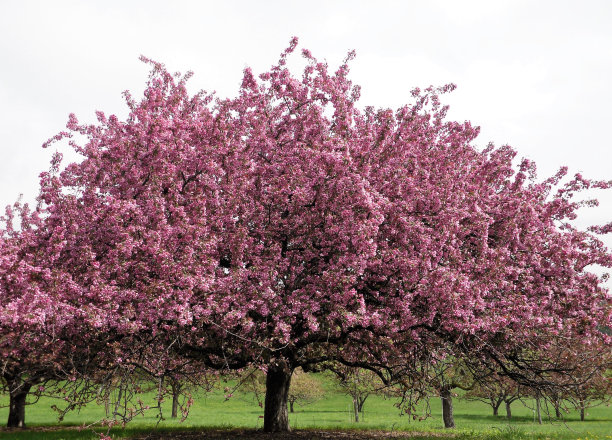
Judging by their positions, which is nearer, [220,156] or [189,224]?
[189,224]

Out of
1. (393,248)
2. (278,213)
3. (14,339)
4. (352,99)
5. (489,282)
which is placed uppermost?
(352,99)

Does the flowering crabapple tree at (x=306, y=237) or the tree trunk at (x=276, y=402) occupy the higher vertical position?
the flowering crabapple tree at (x=306, y=237)

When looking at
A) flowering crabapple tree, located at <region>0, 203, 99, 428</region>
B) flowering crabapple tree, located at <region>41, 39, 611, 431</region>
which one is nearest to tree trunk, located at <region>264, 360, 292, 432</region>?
flowering crabapple tree, located at <region>41, 39, 611, 431</region>

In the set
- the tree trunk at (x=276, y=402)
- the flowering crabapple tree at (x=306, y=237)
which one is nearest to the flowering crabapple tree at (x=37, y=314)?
the flowering crabapple tree at (x=306, y=237)

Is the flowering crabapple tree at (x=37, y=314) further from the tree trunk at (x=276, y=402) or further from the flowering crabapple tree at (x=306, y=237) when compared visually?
the tree trunk at (x=276, y=402)

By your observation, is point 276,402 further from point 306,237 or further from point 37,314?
point 37,314

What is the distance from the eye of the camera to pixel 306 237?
14250 millimetres

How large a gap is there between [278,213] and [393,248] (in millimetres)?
3574

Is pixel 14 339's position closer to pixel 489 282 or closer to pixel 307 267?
pixel 307 267

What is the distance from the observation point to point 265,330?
43.7ft

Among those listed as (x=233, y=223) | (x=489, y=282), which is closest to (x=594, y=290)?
(x=489, y=282)

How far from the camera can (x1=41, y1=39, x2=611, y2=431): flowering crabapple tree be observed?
12.3m

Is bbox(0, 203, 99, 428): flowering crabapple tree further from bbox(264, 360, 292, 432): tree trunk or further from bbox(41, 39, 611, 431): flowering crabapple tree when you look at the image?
bbox(264, 360, 292, 432): tree trunk

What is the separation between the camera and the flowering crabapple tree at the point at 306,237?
40.5ft
